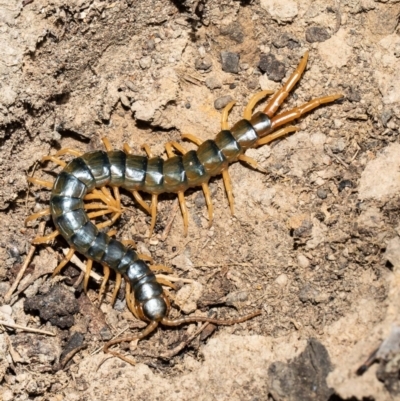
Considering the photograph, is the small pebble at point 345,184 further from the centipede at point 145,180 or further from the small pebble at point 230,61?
the small pebble at point 230,61

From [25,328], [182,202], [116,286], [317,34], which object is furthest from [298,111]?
[25,328]

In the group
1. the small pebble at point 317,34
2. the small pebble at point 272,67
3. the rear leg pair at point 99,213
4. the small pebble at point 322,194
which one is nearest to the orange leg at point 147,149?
the rear leg pair at point 99,213

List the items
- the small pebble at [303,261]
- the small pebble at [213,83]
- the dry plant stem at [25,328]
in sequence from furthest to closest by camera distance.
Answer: the small pebble at [213,83]
the dry plant stem at [25,328]
the small pebble at [303,261]

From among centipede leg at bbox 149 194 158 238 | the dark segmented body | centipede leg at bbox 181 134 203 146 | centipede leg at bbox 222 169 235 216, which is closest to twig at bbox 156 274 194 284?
the dark segmented body

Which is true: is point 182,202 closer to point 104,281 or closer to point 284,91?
point 104,281

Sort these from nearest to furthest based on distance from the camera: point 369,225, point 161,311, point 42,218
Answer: point 369,225 < point 161,311 < point 42,218

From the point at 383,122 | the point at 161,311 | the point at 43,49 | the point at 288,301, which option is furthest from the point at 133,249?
the point at 383,122

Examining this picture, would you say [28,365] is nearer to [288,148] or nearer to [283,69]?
[288,148]
